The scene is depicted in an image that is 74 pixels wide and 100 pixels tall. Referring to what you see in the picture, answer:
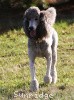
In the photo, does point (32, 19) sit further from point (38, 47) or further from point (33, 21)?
point (38, 47)

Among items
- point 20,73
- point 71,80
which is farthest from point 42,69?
point 71,80

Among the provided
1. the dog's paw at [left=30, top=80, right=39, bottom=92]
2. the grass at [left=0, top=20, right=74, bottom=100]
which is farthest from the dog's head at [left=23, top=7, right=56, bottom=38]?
the grass at [left=0, top=20, right=74, bottom=100]

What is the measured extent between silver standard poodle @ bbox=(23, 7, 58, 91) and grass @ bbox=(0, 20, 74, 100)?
10.9 inches

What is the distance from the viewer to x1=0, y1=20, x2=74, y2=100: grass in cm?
752

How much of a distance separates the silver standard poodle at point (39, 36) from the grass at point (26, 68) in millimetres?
276

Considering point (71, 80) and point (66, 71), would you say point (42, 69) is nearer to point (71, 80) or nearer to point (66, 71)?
point (66, 71)

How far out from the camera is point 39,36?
742cm

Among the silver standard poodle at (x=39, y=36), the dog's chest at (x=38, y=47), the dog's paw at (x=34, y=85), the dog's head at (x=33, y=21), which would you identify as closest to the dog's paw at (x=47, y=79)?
the silver standard poodle at (x=39, y=36)

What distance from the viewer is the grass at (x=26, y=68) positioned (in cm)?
752

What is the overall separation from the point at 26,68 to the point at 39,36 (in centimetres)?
229

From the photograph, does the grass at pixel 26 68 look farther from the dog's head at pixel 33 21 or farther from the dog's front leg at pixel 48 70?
the dog's head at pixel 33 21

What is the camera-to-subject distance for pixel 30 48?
302 inches

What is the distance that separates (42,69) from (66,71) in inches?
21.4

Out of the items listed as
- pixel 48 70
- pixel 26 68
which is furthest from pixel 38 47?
pixel 26 68
